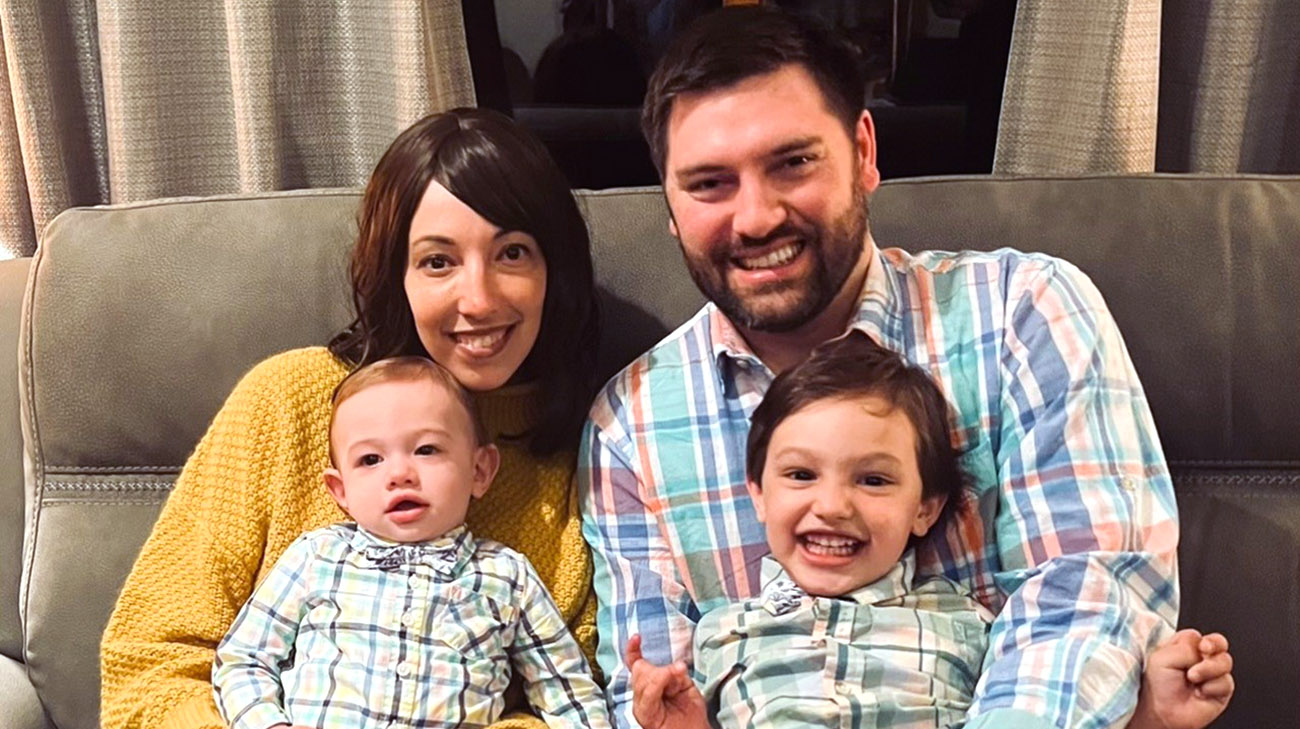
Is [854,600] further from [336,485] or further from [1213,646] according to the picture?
[336,485]

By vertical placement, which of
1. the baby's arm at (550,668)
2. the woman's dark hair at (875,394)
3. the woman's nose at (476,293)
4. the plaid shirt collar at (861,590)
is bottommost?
the baby's arm at (550,668)

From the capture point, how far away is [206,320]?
1.68m

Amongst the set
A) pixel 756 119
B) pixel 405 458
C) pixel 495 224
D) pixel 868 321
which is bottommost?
pixel 405 458

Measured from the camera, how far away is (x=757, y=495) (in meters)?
1.49

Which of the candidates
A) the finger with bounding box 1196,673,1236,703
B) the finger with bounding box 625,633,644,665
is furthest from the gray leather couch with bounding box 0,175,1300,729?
the finger with bounding box 625,633,644,665

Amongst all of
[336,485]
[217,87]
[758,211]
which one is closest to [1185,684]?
[758,211]

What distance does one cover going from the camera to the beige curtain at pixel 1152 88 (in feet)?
6.44

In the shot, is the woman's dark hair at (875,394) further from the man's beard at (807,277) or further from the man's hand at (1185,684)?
the man's hand at (1185,684)

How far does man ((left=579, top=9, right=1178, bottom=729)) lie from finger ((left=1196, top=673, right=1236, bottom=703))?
0.07m

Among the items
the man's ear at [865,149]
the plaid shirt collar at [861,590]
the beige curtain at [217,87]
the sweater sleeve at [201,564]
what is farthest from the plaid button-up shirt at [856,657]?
the beige curtain at [217,87]

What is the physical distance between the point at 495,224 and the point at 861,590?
582 mm

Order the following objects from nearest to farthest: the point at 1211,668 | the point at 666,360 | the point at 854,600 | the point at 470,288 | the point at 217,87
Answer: the point at 1211,668, the point at 854,600, the point at 470,288, the point at 666,360, the point at 217,87

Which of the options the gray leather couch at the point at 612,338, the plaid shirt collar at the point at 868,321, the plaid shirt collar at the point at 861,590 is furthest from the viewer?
the gray leather couch at the point at 612,338

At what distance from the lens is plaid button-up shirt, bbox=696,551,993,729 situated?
1.36 m
